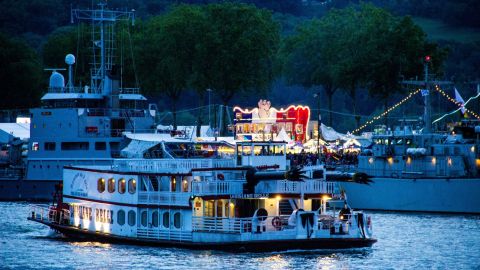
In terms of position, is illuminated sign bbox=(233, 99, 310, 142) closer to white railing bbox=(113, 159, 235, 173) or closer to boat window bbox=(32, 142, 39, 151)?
boat window bbox=(32, 142, 39, 151)

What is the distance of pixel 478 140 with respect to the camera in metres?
107

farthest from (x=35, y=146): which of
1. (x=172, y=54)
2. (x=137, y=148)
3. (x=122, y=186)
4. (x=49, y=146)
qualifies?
(x=122, y=186)

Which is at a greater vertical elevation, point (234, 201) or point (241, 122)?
point (241, 122)

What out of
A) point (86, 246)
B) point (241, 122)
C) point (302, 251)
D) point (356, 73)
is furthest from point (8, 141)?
point (302, 251)

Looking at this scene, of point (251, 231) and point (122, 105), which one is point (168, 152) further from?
point (122, 105)

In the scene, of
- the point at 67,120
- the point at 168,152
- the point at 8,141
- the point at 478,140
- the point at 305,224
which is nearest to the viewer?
the point at 305,224

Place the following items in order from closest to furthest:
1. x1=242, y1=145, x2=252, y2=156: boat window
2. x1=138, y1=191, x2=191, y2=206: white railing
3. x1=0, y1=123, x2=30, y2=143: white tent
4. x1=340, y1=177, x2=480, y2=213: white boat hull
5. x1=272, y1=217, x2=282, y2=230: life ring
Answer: x1=272, y1=217, x2=282, y2=230: life ring → x1=138, y1=191, x2=191, y2=206: white railing → x1=242, y1=145, x2=252, y2=156: boat window → x1=340, y1=177, x2=480, y2=213: white boat hull → x1=0, y1=123, x2=30, y2=143: white tent

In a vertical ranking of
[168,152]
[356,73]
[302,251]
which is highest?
[356,73]

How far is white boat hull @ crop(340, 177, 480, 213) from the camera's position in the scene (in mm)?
104625

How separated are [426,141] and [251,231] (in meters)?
37.4

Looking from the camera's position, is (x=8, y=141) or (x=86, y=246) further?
(x=8, y=141)

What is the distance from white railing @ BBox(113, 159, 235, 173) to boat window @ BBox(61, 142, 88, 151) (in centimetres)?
3570

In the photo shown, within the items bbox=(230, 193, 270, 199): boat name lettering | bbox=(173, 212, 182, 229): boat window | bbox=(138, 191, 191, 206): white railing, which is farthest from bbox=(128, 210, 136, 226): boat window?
bbox=(230, 193, 270, 199): boat name lettering

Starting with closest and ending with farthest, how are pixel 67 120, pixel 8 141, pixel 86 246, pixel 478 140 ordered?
pixel 86 246
pixel 478 140
pixel 67 120
pixel 8 141
